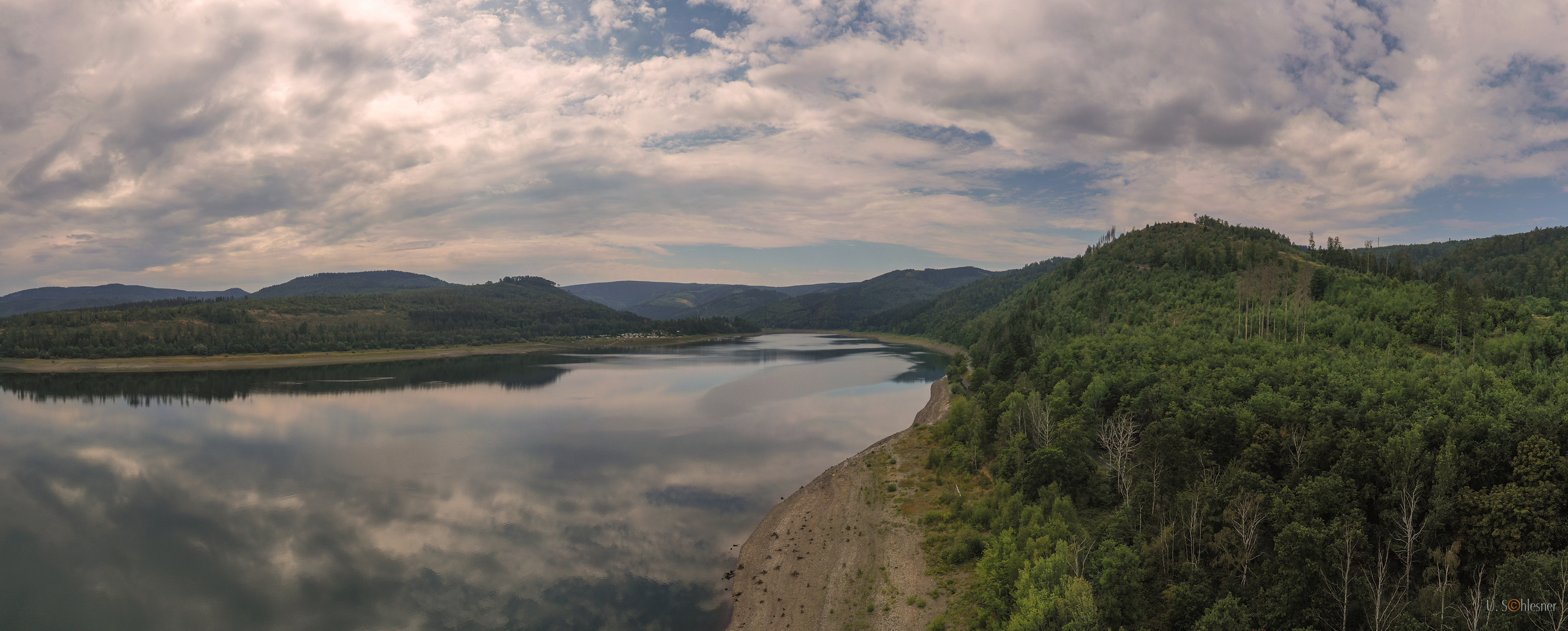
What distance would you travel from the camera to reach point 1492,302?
41.9m

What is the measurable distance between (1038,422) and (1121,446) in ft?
25.1

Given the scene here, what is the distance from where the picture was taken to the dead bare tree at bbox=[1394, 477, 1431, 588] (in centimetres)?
2164

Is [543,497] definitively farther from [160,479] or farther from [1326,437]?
[1326,437]

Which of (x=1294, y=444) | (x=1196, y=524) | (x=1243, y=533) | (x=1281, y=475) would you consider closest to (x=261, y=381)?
(x=1196, y=524)

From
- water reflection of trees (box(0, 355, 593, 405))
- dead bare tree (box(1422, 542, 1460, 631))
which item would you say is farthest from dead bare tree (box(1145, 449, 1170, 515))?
water reflection of trees (box(0, 355, 593, 405))

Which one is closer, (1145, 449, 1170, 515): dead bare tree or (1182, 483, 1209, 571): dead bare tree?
(1182, 483, 1209, 571): dead bare tree

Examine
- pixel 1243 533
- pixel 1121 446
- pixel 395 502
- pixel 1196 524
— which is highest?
pixel 1121 446

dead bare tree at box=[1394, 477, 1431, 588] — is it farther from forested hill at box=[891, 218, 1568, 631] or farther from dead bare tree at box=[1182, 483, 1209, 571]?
dead bare tree at box=[1182, 483, 1209, 571]

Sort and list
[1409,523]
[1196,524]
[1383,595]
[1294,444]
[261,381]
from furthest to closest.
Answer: [261,381] → [1294,444] → [1196,524] → [1383,595] → [1409,523]

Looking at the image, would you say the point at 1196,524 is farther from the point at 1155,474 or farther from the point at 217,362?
the point at 217,362

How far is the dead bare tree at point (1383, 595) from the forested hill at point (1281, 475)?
0.29 feet

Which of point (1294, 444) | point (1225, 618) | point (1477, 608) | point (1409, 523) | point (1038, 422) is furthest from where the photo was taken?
point (1038, 422)

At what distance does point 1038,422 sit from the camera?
40.2 m

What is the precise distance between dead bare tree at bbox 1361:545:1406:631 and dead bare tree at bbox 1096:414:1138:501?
954cm
